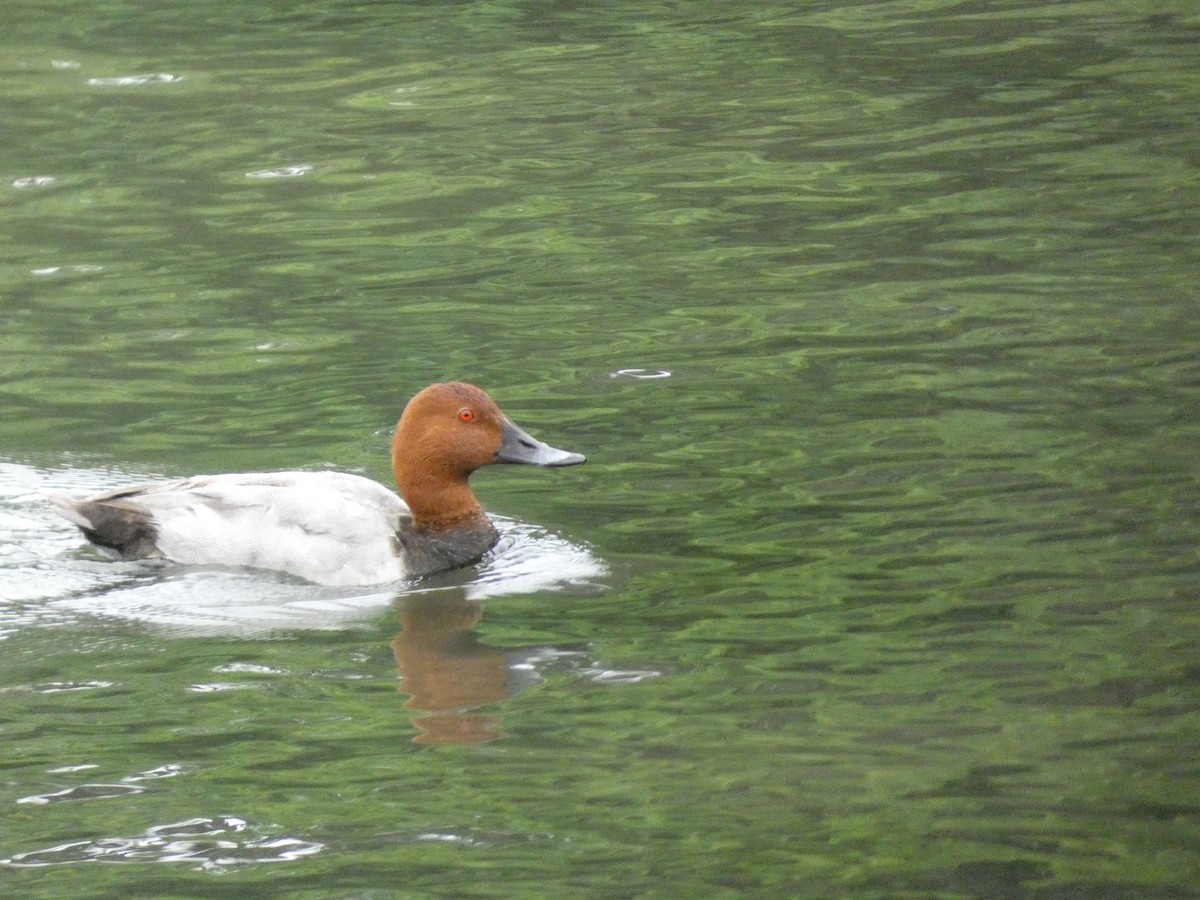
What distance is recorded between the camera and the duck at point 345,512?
9141mm

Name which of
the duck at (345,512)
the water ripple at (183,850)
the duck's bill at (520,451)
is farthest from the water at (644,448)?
the duck's bill at (520,451)

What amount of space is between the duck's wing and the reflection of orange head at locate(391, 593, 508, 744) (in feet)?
1.24

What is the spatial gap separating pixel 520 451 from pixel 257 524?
47.5 inches

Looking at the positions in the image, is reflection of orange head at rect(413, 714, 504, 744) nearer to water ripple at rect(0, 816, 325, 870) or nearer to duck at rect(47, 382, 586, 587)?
water ripple at rect(0, 816, 325, 870)

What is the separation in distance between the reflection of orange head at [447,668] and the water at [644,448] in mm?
32

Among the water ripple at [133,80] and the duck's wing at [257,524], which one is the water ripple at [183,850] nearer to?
the duck's wing at [257,524]

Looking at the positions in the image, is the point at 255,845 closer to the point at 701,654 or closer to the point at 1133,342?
the point at 701,654

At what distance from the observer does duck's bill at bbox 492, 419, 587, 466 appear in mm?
9531

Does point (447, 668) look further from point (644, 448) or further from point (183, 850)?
point (644, 448)

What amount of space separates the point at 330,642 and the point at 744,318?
15.7 ft

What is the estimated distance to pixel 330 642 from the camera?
8320mm

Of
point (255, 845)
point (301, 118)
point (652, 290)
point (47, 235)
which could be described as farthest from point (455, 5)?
point (255, 845)

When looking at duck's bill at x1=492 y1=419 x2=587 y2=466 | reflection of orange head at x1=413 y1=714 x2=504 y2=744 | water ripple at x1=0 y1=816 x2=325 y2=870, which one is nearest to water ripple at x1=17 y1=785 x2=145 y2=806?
water ripple at x1=0 y1=816 x2=325 y2=870

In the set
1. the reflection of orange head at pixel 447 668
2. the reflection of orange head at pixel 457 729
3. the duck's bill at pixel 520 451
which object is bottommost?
the reflection of orange head at pixel 447 668
